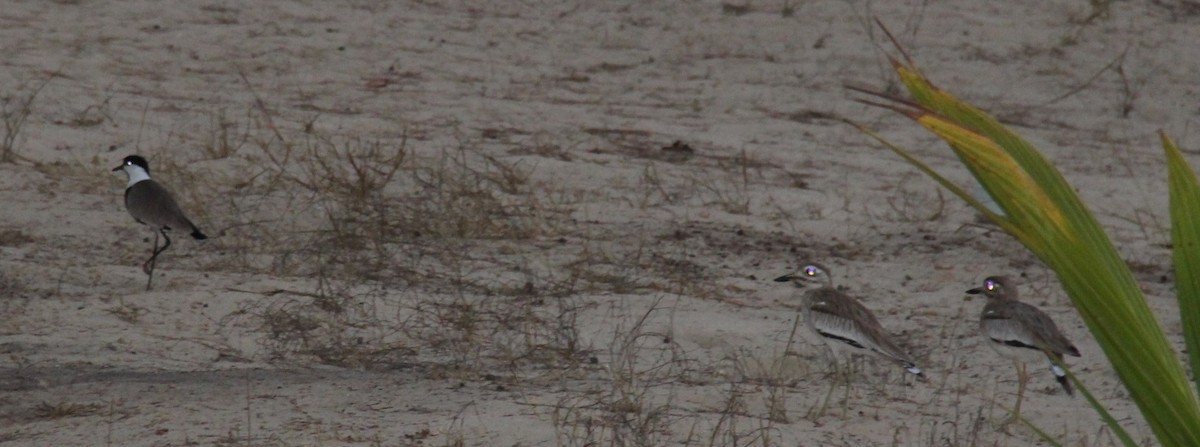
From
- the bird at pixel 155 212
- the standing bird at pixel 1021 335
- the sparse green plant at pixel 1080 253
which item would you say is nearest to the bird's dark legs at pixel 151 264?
the bird at pixel 155 212

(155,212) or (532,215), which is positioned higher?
(155,212)

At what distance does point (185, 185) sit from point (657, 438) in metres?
3.59

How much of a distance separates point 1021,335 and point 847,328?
592 millimetres

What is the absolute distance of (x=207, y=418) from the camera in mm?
4328

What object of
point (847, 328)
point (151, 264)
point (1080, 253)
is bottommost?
point (151, 264)

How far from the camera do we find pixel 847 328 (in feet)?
17.0

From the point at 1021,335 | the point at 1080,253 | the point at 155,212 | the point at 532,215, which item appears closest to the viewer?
the point at 1080,253

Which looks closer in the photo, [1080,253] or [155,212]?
[1080,253]

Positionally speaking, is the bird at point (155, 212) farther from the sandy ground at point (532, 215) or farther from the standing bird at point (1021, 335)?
the standing bird at point (1021, 335)

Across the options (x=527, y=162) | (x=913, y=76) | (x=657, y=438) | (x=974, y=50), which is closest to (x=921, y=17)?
(x=974, y=50)

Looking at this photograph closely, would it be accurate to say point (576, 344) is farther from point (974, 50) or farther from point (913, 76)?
point (974, 50)

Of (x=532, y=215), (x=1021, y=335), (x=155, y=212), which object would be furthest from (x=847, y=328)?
(x=155, y=212)

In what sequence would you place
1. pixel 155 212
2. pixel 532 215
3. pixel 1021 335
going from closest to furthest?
pixel 1021 335 → pixel 155 212 → pixel 532 215

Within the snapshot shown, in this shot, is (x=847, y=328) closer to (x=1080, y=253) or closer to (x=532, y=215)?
(x=532, y=215)
